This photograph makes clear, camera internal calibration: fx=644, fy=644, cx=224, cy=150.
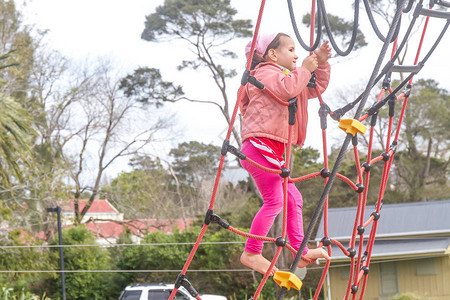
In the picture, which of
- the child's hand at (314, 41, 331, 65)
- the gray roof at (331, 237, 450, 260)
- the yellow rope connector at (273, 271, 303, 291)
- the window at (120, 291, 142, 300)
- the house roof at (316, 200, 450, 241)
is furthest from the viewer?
the house roof at (316, 200, 450, 241)

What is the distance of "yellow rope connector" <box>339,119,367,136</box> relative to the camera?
2.19 meters

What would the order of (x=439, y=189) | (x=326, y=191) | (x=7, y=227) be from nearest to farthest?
1. (x=326, y=191)
2. (x=7, y=227)
3. (x=439, y=189)

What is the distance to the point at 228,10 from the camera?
16.7m

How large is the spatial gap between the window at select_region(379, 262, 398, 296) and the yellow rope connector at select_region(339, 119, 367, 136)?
11.5 meters

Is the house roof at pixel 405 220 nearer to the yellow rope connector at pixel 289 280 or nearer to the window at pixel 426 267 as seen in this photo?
the window at pixel 426 267

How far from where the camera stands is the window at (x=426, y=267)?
13133 mm

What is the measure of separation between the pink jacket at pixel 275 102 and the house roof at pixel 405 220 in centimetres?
1100

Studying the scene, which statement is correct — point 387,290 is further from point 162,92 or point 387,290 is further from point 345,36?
point 162,92

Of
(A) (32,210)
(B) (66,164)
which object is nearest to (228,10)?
(B) (66,164)

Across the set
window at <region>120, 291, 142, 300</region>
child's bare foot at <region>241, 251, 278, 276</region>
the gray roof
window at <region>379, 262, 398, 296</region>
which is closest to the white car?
window at <region>120, 291, 142, 300</region>

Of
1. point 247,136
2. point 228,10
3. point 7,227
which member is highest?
point 228,10

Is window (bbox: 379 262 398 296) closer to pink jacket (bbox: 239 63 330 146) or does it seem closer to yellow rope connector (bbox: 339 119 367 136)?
pink jacket (bbox: 239 63 330 146)

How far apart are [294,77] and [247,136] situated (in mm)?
282

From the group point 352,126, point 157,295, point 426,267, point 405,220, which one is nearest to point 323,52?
point 352,126
